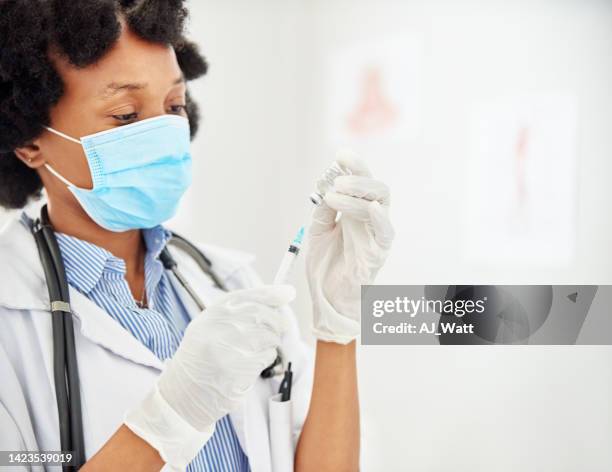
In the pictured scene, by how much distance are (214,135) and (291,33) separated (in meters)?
0.38

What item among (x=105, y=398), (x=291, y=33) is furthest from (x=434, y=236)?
(x=105, y=398)

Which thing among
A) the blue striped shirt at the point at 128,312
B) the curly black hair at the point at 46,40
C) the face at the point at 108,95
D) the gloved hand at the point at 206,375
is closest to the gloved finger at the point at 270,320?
the gloved hand at the point at 206,375

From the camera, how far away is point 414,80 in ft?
4.51

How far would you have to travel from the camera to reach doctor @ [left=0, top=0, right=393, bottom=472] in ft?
2.47

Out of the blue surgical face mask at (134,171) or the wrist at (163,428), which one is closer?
the wrist at (163,428)

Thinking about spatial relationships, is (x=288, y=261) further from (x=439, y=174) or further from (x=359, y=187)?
(x=439, y=174)

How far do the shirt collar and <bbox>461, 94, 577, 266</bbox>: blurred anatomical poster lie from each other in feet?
2.42

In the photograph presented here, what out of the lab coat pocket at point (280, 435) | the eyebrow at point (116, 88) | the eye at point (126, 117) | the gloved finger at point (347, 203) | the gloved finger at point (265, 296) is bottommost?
the lab coat pocket at point (280, 435)

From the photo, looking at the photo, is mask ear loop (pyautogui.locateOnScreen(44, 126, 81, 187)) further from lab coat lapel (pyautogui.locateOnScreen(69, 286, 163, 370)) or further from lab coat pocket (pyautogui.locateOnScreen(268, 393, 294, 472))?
lab coat pocket (pyautogui.locateOnScreen(268, 393, 294, 472))

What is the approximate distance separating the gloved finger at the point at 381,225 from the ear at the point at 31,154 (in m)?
0.55

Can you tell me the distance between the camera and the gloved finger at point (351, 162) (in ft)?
2.67

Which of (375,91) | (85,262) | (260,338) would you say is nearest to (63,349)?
(85,262)

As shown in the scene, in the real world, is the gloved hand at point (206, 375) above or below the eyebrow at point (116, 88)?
below

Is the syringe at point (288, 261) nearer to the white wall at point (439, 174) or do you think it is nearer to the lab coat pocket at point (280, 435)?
the lab coat pocket at point (280, 435)
